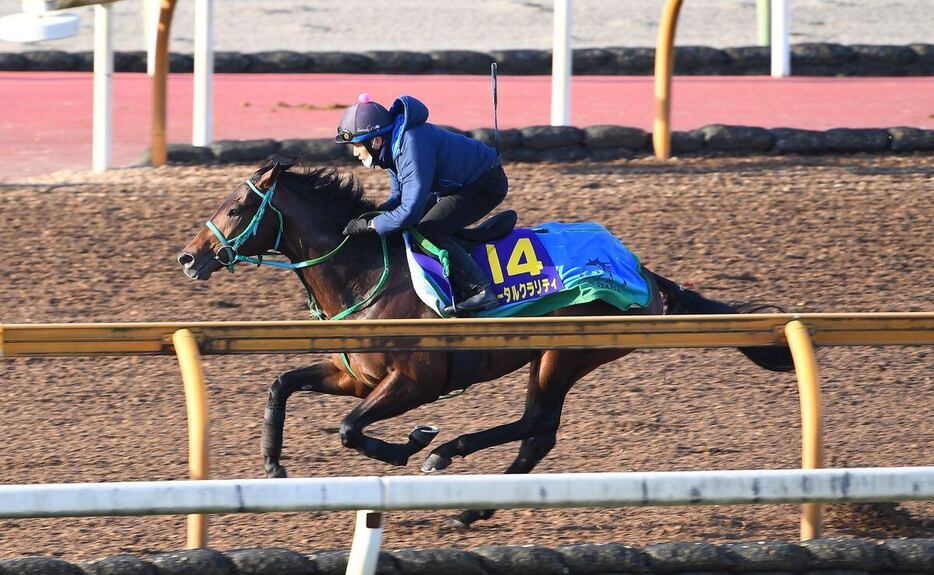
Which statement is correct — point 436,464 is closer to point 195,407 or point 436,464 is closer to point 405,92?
point 195,407

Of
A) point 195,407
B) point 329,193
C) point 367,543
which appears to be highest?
point 329,193

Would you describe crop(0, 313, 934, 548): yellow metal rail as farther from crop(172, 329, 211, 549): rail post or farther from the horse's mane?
the horse's mane

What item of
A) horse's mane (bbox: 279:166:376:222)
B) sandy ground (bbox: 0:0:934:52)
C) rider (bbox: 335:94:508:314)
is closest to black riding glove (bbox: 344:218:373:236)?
rider (bbox: 335:94:508:314)

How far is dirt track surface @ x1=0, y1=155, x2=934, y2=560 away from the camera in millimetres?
5586

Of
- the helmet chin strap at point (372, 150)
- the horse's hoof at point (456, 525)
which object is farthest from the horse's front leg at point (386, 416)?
the helmet chin strap at point (372, 150)

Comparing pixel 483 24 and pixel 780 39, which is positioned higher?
pixel 483 24

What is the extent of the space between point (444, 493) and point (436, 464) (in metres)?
1.81

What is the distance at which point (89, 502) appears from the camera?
3955mm

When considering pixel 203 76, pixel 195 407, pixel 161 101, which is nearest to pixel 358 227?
pixel 195 407

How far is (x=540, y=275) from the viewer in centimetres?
605

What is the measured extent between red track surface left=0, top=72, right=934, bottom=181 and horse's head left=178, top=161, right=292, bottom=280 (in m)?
5.07

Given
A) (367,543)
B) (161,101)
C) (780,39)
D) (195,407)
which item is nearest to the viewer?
(367,543)

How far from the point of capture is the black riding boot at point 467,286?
19.5ft

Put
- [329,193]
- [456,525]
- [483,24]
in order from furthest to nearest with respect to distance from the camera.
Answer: [483,24] < [329,193] < [456,525]
